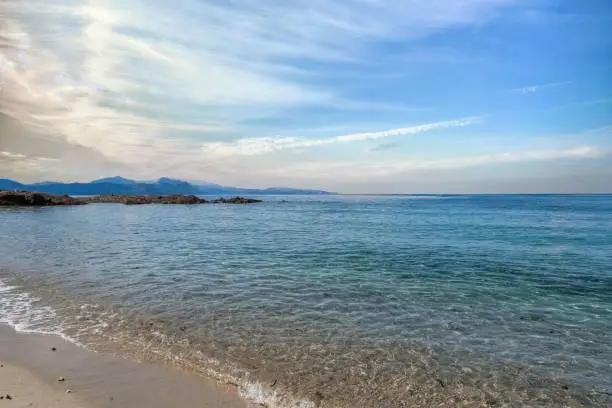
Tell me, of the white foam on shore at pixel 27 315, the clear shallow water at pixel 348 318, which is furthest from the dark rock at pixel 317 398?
the white foam on shore at pixel 27 315

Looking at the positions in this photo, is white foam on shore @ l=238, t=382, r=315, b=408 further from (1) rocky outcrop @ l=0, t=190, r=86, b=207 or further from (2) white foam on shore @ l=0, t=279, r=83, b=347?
(1) rocky outcrop @ l=0, t=190, r=86, b=207

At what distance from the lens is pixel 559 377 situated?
29.9 ft

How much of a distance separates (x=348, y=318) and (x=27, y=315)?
10882 mm

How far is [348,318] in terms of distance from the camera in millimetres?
12875

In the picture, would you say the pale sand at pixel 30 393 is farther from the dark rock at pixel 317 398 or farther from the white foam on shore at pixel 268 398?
the dark rock at pixel 317 398

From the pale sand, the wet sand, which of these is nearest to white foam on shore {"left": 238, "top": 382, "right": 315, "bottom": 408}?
the wet sand

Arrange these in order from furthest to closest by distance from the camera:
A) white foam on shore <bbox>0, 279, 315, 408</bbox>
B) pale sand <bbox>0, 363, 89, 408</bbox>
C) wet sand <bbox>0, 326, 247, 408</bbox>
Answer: white foam on shore <bbox>0, 279, 315, 408</bbox>
wet sand <bbox>0, 326, 247, 408</bbox>
pale sand <bbox>0, 363, 89, 408</bbox>

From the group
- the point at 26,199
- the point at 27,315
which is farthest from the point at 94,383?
the point at 26,199

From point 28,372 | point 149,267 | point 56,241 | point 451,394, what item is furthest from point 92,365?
point 56,241

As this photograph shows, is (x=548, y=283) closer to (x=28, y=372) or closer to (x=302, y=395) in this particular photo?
(x=302, y=395)

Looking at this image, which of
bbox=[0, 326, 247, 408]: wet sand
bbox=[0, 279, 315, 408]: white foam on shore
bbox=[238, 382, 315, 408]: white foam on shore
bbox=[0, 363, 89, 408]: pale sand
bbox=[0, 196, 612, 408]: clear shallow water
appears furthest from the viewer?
bbox=[0, 196, 612, 408]: clear shallow water

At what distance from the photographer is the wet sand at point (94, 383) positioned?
7520mm

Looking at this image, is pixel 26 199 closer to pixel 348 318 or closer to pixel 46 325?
pixel 46 325

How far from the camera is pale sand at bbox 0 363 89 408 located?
23.9 ft
